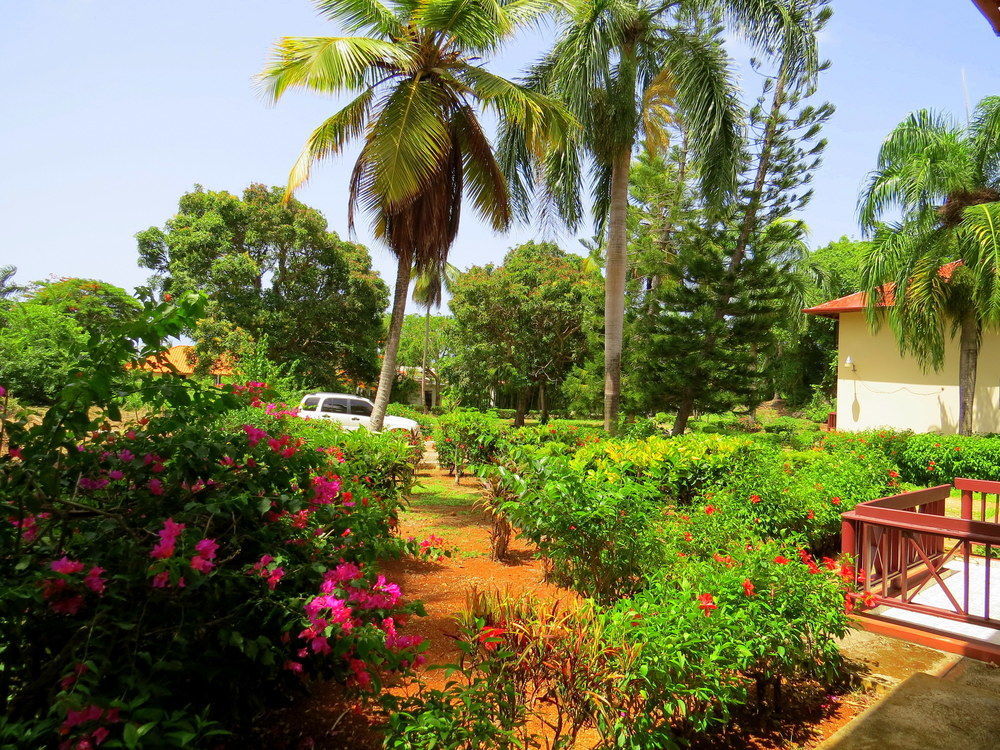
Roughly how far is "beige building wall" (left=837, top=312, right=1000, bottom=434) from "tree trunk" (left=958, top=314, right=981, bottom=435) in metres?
1.57

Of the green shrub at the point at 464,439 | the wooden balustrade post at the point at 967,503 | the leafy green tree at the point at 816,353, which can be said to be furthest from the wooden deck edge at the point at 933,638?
the leafy green tree at the point at 816,353

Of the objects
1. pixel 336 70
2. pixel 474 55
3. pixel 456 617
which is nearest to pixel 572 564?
pixel 456 617

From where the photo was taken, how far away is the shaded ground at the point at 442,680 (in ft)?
8.91

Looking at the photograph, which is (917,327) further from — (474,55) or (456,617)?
(456,617)

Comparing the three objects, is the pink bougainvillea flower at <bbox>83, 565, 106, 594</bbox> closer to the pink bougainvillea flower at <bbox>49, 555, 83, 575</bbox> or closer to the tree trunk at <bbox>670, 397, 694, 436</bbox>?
the pink bougainvillea flower at <bbox>49, 555, 83, 575</bbox>

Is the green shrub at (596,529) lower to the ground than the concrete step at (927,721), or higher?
higher

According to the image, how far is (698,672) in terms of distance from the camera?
8.89ft

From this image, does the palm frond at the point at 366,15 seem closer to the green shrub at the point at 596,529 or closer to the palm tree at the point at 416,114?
the palm tree at the point at 416,114

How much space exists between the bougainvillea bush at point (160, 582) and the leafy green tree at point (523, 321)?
972 inches

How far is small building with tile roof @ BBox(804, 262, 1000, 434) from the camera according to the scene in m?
16.2

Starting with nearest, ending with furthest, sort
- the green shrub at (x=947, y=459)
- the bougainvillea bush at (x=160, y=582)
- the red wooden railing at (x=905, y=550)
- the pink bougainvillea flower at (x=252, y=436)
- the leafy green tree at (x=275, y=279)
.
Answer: the bougainvillea bush at (x=160, y=582) → the pink bougainvillea flower at (x=252, y=436) → the red wooden railing at (x=905, y=550) → the green shrub at (x=947, y=459) → the leafy green tree at (x=275, y=279)

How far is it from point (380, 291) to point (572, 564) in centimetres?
2362

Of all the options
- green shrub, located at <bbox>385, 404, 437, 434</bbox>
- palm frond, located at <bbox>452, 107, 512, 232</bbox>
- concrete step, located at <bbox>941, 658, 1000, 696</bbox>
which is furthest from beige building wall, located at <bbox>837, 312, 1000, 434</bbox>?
concrete step, located at <bbox>941, 658, 1000, 696</bbox>

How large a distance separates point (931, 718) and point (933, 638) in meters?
1.45
